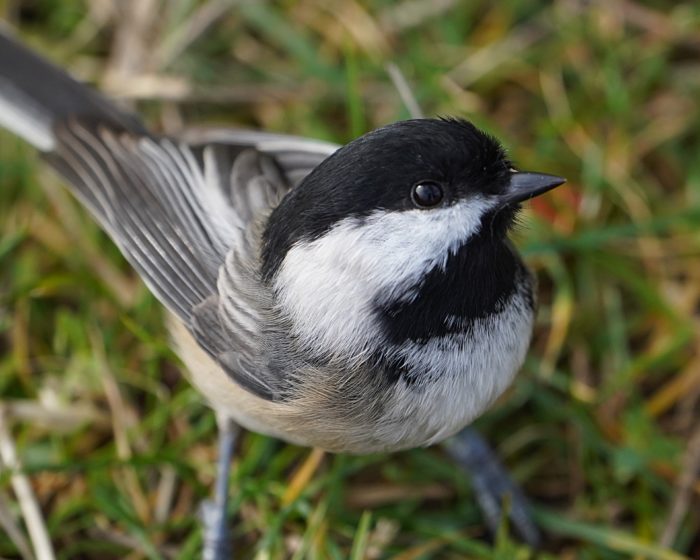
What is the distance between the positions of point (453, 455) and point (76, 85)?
1.54m

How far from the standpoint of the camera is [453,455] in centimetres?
295

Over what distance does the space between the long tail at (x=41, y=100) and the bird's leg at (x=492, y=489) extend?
4.35 feet

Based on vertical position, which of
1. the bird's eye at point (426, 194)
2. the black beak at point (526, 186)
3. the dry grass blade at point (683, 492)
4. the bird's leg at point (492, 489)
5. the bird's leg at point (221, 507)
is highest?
the bird's eye at point (426, 194)

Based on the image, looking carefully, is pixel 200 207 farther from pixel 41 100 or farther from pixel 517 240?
pixel 517 240

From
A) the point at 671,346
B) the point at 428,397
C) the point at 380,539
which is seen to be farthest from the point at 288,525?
the point at 671,346

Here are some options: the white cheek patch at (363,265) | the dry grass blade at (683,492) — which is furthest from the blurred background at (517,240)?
the white cheek patch at (363,265)

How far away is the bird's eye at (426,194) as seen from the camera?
2004 mm

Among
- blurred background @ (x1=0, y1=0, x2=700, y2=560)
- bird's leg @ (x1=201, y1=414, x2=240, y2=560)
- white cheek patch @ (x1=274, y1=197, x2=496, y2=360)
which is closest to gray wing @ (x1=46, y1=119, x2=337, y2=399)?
white cheek patch @ (x1=274, y1=197, x2=496, y2=360)

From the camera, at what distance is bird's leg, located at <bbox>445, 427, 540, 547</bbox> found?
9.27 ft

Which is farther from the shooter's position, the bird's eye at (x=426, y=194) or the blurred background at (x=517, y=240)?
the blurred background at (x=517, y=240)

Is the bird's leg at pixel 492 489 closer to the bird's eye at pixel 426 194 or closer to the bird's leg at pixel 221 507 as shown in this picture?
the bird's leg at pixel 221 507

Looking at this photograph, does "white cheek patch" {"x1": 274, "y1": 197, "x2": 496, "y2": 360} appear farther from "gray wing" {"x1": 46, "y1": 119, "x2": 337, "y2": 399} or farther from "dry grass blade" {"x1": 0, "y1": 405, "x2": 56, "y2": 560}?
"dry grass blade" {"x1": 0, "y1": 405, "x2": 56, "y2": 560}

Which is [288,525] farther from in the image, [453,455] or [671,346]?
[671,346]

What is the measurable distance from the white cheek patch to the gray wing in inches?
6.6
